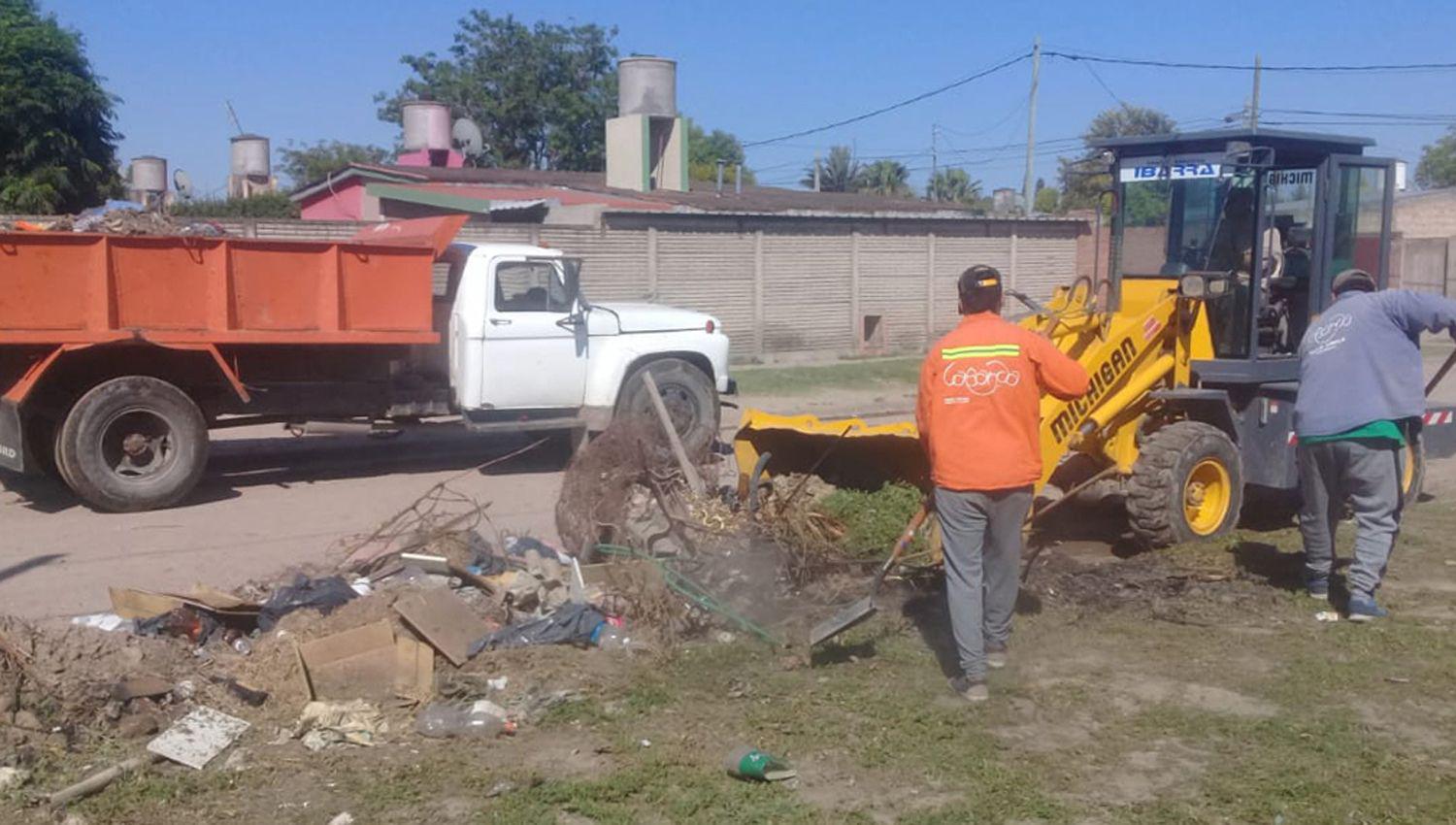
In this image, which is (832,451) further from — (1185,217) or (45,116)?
(45,116)

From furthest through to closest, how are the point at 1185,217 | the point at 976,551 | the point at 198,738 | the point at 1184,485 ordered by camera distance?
the point at 1185,217 → the point at 1184,485 → the point at 976,551 → the point at 198,738

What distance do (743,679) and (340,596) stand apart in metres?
2.13

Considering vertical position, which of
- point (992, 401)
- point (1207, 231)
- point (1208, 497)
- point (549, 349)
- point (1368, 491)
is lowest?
point (1208, 497)

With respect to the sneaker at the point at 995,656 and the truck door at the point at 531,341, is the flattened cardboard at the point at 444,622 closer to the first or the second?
the sneaker at the point at 995,656

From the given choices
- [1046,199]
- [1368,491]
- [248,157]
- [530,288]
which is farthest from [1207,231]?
[1046,199]

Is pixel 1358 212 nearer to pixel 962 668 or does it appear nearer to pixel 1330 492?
pixel 1330 492

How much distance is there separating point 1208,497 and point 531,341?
6.06 meters

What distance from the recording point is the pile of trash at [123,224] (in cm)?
1090

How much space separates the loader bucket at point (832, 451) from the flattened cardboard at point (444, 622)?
2.22 metres

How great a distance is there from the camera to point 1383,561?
23.6 ft

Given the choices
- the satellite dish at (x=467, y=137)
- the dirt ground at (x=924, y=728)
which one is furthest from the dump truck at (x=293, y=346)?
the satellite dish at (x=467, y=137)

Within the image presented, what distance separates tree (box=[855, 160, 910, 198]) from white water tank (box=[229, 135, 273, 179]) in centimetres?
2861

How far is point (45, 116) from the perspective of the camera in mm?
27766

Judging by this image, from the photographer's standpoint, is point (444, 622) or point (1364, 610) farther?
point (1364, 610)
